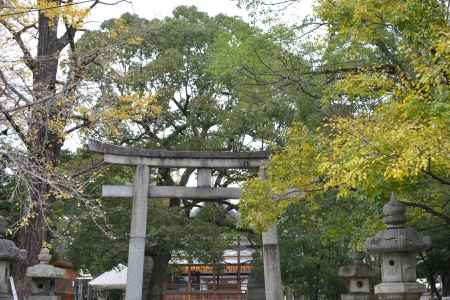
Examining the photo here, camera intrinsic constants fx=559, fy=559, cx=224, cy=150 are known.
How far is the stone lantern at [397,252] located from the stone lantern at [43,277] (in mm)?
8038

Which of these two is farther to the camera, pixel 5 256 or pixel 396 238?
pixel 5 256

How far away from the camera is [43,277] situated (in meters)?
Result: 12.9

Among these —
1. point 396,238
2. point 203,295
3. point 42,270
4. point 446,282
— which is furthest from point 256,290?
point 396,238

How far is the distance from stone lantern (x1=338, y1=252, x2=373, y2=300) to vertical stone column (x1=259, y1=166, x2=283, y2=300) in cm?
222

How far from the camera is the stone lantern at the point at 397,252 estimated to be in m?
7.34

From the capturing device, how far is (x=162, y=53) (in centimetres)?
1922

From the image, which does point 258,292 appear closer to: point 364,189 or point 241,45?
point 241,45

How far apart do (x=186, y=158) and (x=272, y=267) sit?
12.1 ft

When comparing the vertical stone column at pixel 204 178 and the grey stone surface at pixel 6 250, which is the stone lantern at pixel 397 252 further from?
the vertical stone column at pixel 204 178

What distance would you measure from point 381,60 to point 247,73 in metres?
3.13

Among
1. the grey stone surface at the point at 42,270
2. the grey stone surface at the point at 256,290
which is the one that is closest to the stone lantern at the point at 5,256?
the grey stone surface at the point at 42,270

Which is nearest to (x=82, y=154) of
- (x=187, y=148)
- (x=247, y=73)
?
(x=187, y=148)

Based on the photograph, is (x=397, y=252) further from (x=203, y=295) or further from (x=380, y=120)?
(x=203, y=295)

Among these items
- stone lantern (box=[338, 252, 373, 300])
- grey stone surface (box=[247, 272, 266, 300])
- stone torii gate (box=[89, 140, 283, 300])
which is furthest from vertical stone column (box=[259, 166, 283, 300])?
grey stone surface (box=[247, 272, 266, 300])
